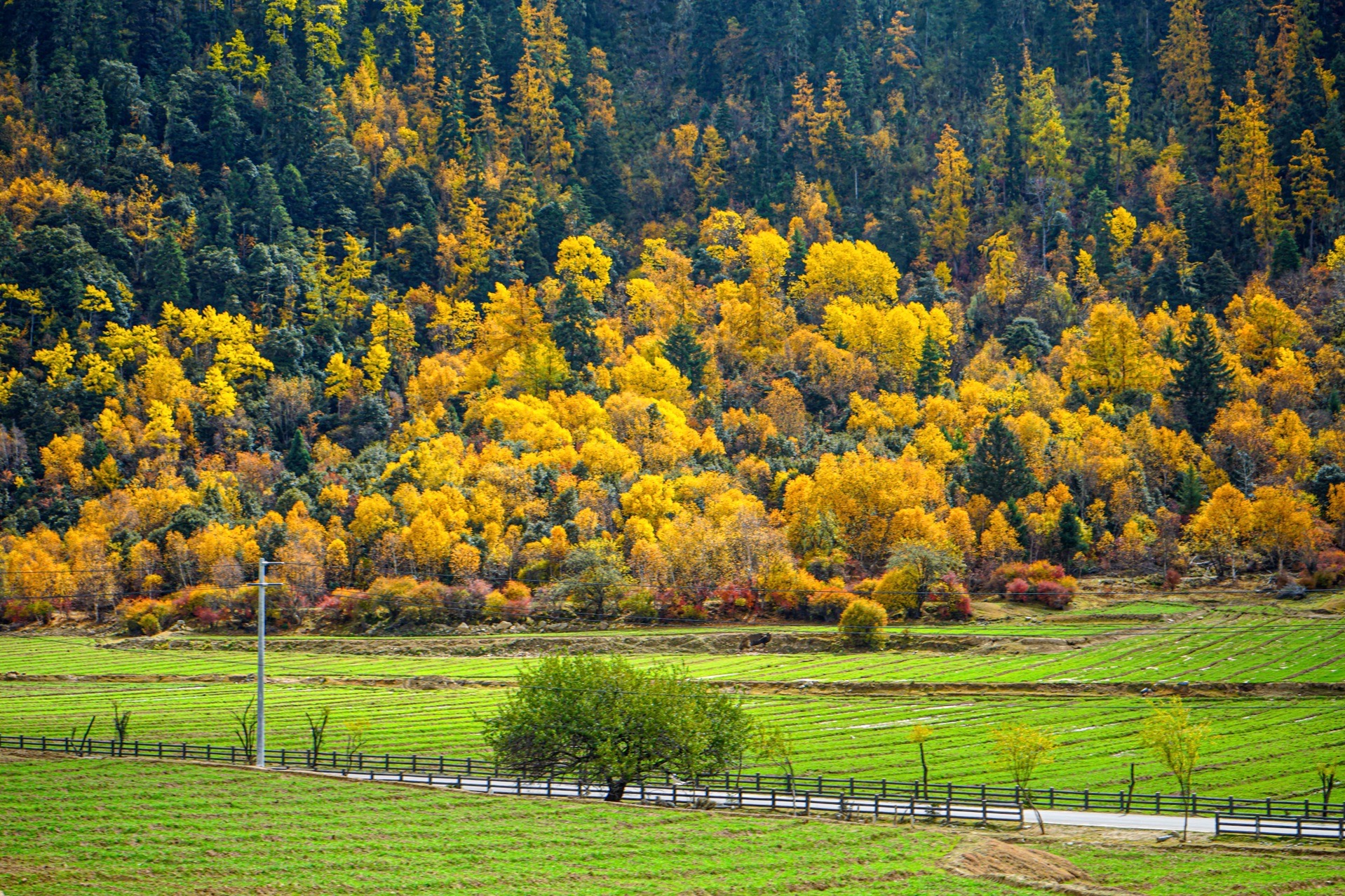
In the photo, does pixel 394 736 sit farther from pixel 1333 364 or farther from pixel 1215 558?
pixel 1333 364

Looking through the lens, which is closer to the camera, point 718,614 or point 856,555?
point 718,614

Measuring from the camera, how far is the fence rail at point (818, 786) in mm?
61688

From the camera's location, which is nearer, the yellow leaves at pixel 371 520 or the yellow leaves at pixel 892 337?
the yellow leaves at pixel 371 520

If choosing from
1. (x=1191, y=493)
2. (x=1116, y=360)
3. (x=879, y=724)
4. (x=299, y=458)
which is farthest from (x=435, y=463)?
(x=1116, y=360)

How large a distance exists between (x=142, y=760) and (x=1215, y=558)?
103803 millimetres

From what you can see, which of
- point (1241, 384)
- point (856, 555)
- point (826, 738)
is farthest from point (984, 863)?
point (1241, 384)

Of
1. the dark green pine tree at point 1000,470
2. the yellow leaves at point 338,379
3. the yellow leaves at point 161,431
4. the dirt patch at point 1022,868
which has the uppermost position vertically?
the yellow leaves at point 338,379

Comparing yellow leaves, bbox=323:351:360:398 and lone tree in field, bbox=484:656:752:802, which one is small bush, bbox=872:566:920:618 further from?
yellow leaves, bbox=323:351:360:398

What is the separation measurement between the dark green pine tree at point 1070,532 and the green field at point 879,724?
4763cm

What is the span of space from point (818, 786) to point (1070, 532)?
7843 centimetres

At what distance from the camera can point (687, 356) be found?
19688cm

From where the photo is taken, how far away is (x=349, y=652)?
129 meters

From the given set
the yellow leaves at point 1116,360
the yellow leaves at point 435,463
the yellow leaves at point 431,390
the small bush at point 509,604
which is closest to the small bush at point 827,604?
the small bush at point 509,604

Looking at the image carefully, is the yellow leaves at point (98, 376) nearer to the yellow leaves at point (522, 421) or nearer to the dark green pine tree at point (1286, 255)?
the yellow leaves at point (522, 421)
